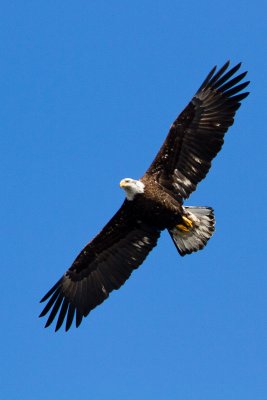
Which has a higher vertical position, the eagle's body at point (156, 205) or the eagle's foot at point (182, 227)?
the eagle's body at point (156, 205)

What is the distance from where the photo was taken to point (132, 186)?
15.1 meters

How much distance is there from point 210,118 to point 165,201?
5.20 ft

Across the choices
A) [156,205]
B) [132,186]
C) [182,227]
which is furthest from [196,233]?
[132,186]

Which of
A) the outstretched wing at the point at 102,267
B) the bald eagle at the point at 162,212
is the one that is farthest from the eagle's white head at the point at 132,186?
the outstretched wing at the point at 102,267

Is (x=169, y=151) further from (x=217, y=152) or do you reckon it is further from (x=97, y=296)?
(x=97, y=296)

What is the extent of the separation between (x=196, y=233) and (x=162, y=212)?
3.03 ft

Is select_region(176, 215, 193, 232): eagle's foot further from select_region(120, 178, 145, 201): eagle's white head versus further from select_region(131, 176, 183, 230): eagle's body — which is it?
select_region(120, 178, 145, 201): eagle's white head

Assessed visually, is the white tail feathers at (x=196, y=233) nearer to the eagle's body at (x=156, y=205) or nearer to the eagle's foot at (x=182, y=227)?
the eagle's foot at (x=182, y=227)

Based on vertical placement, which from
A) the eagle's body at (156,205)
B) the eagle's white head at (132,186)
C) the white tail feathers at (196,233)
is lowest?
the white tail feathers at (196,233)

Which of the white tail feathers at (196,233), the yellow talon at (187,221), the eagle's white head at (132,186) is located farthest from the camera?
the white tail feathers at (196,233)

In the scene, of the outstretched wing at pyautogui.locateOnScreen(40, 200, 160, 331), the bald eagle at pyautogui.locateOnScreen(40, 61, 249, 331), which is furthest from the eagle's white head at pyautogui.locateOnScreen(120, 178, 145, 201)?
the outstretched wing at pyautogui.locateOnScreen(40, 200, 160, 331)

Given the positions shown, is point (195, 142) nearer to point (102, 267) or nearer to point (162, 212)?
point (162, 212)

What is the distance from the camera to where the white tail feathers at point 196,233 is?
1578cm

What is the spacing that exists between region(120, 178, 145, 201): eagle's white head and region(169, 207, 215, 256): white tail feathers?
1090 mm
